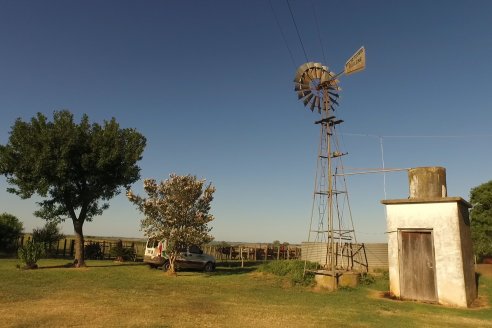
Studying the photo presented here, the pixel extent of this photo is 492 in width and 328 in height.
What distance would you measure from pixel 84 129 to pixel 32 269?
9.14m

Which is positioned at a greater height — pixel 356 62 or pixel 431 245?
pixel 356 62

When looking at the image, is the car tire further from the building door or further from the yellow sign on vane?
the yellow sign on vane

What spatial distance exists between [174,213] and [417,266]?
13.3 m

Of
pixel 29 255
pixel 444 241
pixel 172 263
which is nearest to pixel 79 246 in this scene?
pixel 29 255

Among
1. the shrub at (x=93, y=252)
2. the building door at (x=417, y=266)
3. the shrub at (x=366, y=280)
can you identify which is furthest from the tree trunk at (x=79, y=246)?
the building door at (x=417, y=266)

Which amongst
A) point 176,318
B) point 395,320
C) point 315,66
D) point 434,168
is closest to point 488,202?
point 434,168

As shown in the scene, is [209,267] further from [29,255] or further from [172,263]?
[29,255]

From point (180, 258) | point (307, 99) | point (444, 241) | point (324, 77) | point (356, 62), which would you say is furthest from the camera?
point (180, 258)

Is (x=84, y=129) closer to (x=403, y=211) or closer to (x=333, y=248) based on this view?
(x=333, y=248)

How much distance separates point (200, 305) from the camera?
1273 cm

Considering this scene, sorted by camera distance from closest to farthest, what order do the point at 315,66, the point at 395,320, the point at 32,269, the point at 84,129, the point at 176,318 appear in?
the point at 176,318 < the point at 395,320 < the point at 315,66 < the point at 32,269 < the point at 84,129

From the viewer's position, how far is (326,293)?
16.5m

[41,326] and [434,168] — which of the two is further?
[434,168]

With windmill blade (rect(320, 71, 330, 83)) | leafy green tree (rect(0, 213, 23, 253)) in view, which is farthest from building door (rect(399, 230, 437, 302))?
leafy green tree (rect(0, 213, 23, 253))
